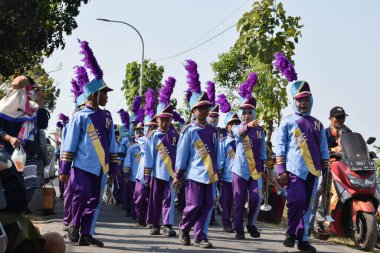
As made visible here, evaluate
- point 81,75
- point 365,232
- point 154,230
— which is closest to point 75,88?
point 81,75

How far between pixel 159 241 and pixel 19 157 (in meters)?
3.04

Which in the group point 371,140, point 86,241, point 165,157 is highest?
point 371,140

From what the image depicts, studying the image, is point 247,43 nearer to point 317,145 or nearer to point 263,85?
point 263,85

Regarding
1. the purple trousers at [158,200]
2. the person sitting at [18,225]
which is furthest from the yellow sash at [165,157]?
the person sitting at [18,225]

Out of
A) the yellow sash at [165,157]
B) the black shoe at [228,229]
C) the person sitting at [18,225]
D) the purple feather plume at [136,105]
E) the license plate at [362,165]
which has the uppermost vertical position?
the purple feather plume at [136,105]

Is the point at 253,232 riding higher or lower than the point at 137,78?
lower

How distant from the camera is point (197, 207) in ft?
32.7

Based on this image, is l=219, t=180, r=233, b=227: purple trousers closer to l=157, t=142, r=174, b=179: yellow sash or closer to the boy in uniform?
l=157, t=142, r=174, b=179: yellow sash

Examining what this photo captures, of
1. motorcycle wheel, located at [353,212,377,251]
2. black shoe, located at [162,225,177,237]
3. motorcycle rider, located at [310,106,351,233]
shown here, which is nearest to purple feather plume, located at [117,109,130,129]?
black shoe, located at [162,225,177,237]

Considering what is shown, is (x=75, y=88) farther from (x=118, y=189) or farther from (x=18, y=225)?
(x=118, y=189)

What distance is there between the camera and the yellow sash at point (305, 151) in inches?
376

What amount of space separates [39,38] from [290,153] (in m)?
12.0

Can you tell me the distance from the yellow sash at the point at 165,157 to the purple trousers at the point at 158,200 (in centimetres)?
19

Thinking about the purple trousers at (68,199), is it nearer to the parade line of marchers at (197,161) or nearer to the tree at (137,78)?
the parade line of marchers at (197,161)
